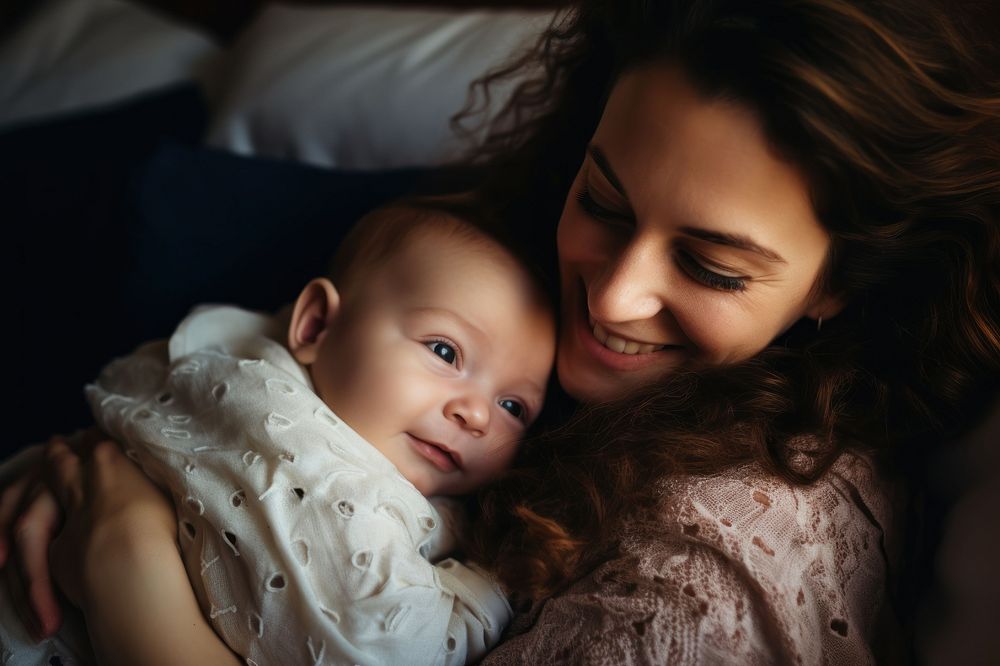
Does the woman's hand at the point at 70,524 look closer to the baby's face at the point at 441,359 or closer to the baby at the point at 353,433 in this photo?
the baby at the point at 353,433

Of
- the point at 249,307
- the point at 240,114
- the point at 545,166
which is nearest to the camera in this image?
the point at 545,166

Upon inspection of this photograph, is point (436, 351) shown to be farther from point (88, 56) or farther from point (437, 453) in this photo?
point (88, 56)

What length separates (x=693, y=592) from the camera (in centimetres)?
95

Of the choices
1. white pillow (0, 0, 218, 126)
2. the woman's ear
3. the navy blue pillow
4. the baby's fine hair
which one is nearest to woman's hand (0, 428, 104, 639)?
the navy blue pillow

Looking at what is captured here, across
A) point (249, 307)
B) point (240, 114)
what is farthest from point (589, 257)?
point (240, 114)

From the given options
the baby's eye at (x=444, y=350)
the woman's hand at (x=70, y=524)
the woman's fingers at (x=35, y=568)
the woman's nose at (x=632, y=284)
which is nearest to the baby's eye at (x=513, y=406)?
the baby's eye at (x=444, y=350)

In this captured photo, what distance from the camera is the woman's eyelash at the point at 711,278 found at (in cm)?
103

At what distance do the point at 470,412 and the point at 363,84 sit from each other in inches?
41.3

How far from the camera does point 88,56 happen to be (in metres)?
2.50

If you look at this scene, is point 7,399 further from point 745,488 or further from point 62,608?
point 745,488

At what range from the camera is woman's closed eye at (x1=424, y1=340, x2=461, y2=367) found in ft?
4.00

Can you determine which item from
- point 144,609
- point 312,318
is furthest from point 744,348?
point 144,609

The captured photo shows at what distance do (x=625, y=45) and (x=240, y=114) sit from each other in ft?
4.13

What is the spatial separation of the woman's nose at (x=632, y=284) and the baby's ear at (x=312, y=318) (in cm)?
44
